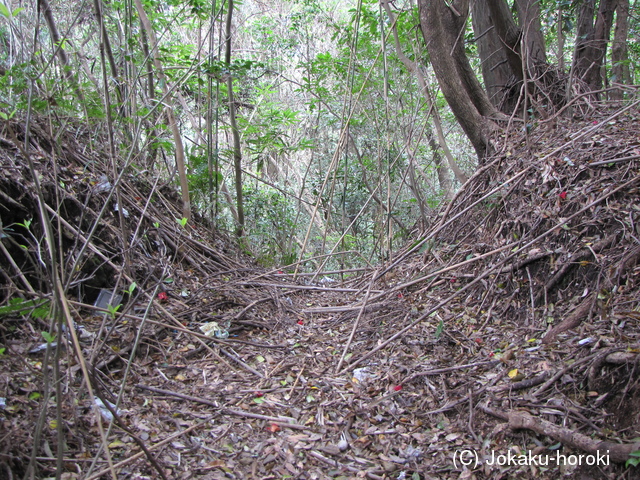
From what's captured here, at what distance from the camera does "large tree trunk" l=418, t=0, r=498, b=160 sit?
11.4ft

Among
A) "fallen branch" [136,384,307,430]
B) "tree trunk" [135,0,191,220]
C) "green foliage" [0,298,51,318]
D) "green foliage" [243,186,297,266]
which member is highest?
"tree trunk" [135,0,191,220]

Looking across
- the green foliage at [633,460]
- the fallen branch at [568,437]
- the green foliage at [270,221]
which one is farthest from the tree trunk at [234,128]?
the green foliage at [633,460]

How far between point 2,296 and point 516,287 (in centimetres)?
263

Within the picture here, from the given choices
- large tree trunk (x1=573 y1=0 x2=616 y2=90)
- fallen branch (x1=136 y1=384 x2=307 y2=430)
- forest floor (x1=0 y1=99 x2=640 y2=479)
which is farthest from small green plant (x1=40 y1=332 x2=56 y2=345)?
large tree trunk (x1=573 y1=0 x2=616 y2=90)

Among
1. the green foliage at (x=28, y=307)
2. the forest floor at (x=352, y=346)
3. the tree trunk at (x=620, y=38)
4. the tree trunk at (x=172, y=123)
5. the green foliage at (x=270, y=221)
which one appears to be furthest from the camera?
the green foliage at (x=270, y=221)

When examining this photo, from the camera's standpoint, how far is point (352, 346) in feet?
8.66

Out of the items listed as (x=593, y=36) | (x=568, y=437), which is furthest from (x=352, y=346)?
(x=593, y=36)

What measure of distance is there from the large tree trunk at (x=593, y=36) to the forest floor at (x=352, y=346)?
1236mm

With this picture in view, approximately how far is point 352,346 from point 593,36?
3719 mm

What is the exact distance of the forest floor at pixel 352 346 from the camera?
4.91 feet

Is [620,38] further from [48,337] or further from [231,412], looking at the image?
[48,337]

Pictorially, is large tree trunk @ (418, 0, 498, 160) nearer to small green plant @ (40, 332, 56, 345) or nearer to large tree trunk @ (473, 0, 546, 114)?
large tree trunk @ (473, 0, 546, 114)

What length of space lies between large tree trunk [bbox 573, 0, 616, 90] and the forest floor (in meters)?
1.24

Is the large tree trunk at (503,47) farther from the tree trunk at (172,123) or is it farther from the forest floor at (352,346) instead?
the tree trunk at (172,123)
